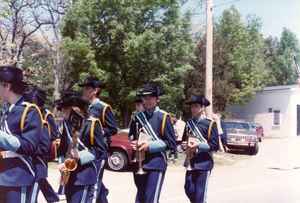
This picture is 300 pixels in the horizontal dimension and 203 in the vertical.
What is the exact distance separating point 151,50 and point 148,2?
8.35 ft

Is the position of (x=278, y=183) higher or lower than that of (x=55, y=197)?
lower

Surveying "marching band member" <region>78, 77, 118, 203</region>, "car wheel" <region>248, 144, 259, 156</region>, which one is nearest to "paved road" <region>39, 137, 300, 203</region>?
"marching band member" <region>78, 77, 118, 203</region>

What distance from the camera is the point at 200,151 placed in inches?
202

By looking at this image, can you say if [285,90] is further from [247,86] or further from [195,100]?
[195,100]

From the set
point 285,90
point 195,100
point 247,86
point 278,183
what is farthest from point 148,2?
point 285,90

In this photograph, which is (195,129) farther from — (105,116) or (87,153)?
(87,153)

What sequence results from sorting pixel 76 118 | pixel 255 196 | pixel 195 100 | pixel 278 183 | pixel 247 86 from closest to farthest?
1. pixel 76 118
2. pixel 195 100
3. pixel 255 196
4. pixel 278 183
5. pixel 247 86

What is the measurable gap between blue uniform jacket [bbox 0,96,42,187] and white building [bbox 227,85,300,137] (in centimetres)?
3647

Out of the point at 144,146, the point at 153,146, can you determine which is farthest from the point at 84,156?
the point at 153,146

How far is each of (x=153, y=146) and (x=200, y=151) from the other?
984mm

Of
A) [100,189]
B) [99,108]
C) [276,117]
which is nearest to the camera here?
[99,108]

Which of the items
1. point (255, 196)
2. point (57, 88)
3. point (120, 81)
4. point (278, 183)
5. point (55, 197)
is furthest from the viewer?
point (57, 88)

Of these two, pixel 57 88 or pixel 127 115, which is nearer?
pixel 127 115

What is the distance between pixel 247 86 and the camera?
35531mm
